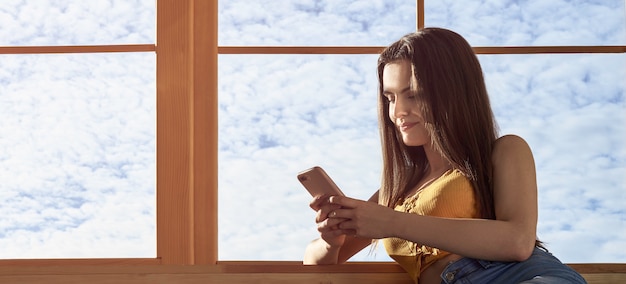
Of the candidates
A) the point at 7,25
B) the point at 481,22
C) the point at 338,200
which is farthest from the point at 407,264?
the point at 7,25

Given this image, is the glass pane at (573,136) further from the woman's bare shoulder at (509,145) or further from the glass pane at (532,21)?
the woman's bare shoulder at (509,145)

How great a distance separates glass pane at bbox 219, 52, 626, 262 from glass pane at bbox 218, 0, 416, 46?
1.8 inches

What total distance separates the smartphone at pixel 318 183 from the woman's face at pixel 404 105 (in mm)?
221

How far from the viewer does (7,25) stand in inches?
79.3

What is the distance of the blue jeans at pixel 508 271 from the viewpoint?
1294mm

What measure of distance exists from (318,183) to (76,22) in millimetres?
912

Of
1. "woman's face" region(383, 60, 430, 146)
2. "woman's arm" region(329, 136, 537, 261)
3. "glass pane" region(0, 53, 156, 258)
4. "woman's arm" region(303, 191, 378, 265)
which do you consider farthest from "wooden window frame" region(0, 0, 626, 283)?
"woman's arm" region(329, 136, 537, 261)

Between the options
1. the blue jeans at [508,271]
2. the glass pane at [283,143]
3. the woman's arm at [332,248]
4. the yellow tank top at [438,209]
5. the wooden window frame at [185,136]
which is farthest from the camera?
the glass pane at [283,143]

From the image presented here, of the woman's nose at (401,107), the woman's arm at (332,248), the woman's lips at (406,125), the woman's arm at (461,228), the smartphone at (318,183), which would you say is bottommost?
the woman's arm at (332,248)

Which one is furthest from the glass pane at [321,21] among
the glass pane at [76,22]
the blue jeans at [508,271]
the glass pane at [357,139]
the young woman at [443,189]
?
the blue jeans at [508,271]

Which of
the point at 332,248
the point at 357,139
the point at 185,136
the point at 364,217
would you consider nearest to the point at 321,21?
the point at 357,139

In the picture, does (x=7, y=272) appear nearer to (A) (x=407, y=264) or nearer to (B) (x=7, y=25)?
(A) (x=407, y=264)

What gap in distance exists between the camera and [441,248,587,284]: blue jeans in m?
1.29

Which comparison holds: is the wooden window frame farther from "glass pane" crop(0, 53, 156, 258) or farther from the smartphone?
the smartphone
